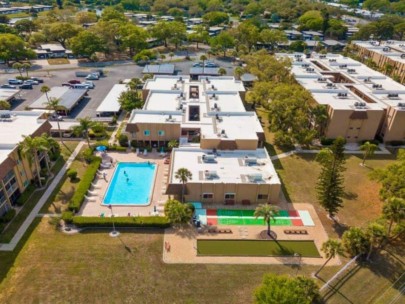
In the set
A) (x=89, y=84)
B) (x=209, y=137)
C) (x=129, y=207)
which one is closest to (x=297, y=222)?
(x=209, y=137)

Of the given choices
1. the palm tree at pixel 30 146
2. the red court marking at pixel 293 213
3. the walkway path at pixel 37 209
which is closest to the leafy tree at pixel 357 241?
the red court marking at pixel 293 213

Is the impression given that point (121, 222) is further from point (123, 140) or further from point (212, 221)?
point (123, 140)

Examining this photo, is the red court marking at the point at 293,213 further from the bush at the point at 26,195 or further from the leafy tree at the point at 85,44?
the leafy tree at the point at 85,44

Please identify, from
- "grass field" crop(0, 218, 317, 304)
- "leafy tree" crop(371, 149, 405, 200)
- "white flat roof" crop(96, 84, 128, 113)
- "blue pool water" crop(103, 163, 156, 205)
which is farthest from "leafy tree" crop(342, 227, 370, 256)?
"white flat roof" crop(96, 84, 128, 113)

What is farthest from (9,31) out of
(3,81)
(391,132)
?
(391,132)

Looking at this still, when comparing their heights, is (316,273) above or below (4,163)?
below

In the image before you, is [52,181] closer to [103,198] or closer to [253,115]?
[103,198]
